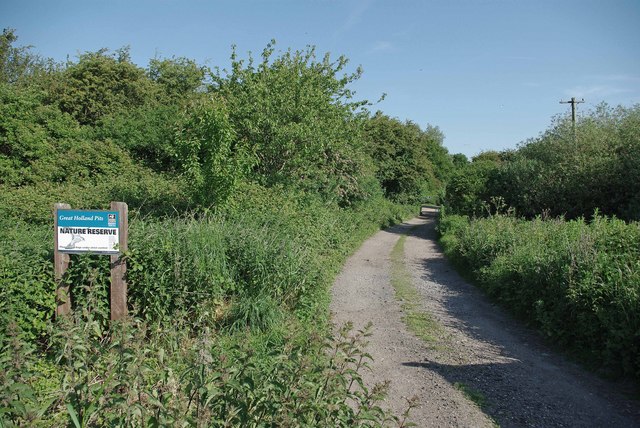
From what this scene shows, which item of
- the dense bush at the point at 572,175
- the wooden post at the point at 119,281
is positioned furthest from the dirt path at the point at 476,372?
the dense bush at the point at 572,175

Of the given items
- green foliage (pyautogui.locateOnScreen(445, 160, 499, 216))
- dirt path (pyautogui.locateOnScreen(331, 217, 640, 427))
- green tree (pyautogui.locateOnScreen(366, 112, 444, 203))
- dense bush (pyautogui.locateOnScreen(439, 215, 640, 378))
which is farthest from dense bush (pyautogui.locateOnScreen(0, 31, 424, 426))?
green tree (pyautogui.locateOnScreen(366, 112, 444, 203))

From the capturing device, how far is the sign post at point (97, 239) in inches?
240

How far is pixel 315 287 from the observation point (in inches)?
323

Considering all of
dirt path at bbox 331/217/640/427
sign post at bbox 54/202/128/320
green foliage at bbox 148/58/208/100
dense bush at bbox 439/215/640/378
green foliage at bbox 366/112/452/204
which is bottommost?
dirt path at bbox 331/217/640/427

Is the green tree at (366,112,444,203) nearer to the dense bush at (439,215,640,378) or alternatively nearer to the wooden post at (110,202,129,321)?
the dense bush at (439,215,640,378)

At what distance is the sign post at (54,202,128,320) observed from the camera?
609cm

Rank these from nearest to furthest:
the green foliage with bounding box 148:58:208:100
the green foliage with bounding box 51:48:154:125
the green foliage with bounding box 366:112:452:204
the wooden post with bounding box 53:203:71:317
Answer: the wooden post with bounding box 53:203:71:317
the green foliage with bounding box 51:48:154:125
the green foliage with bounding box 148:58:208:100
the green foliage with bounding box 366:112:452:204

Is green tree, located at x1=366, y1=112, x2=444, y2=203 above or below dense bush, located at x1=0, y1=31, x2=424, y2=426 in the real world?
above

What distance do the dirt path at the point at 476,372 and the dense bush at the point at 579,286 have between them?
0.40m

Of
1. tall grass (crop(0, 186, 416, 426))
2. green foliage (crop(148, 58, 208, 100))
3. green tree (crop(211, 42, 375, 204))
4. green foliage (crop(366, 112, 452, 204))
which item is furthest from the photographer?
green foliage (crop(366, 112, 452, 204))

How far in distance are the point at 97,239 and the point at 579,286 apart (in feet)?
24.6

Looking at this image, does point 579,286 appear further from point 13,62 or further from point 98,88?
point 13,62

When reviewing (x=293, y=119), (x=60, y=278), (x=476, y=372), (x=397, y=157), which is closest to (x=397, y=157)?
(x=397, y=157)

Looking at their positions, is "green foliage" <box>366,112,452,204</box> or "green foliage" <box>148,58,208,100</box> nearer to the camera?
"green foliage" <box>148,58,208,100</box>
